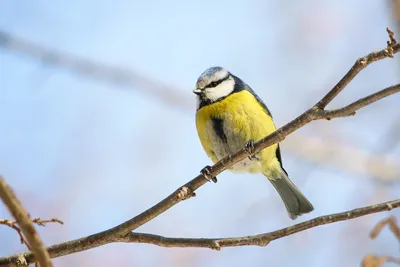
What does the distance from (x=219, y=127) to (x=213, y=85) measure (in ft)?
1.33

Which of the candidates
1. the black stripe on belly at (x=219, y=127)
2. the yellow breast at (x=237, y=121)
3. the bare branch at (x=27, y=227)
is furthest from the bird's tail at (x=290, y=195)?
the bare branch at (x=27, y=227)

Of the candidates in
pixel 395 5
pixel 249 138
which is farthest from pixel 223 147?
pixel 395 5

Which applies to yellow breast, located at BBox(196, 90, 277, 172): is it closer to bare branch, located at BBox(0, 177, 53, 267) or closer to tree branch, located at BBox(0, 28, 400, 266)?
tree branch, located at BBox(0, 28, 400, 266)

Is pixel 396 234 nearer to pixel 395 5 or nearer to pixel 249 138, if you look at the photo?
pixel 395 5

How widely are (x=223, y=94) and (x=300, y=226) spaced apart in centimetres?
192

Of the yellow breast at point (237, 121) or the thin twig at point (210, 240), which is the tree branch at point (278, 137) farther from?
the yellow breast at point (237, 121)

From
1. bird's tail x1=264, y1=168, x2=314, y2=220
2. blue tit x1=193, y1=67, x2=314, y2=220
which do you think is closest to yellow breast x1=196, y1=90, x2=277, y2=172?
blue tit x1=193, y1=67, x2=314, y2=220

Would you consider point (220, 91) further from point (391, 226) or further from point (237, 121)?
point (391, 226)

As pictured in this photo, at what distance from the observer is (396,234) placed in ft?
5.84

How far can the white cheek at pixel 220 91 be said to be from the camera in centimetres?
369

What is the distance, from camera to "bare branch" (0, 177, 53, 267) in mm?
905

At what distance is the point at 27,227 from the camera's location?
94 cm

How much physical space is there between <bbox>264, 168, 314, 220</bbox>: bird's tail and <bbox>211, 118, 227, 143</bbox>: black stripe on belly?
700 millimetres

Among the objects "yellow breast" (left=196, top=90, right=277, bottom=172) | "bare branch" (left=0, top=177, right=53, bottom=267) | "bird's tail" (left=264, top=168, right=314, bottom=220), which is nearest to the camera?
"bare branch" (left=0, top=177, right=53, bottom=267)
